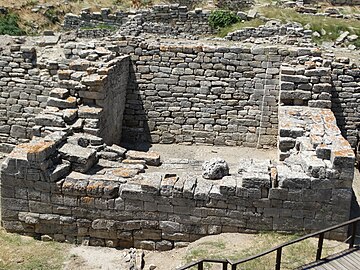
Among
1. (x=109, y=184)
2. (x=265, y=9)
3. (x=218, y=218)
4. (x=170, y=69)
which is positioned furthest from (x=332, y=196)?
(x=265, y=9)

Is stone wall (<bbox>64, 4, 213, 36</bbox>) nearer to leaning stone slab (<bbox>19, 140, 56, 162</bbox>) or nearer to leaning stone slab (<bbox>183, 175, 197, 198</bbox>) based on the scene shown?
leaning stone slab (<bbox>19, 140, 56, 162</bbox>)

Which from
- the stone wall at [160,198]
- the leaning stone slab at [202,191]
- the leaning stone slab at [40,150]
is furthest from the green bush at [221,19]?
the leaning stone slab at [202,191]

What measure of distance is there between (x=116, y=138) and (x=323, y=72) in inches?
222

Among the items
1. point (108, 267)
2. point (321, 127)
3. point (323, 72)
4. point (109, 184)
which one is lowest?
point (108, 267)

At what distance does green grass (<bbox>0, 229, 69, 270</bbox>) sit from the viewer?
31.1ft

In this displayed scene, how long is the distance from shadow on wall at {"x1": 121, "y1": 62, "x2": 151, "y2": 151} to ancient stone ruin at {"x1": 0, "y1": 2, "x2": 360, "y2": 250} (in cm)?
4

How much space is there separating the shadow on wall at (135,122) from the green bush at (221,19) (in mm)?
8049

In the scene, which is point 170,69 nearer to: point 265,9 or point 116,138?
point 116,138

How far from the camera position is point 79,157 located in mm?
10125

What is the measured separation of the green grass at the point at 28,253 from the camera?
9492 mm

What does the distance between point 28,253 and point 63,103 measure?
364 cm

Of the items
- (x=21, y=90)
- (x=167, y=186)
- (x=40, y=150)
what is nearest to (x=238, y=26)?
(x=21, y=90)

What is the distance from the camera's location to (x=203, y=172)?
33.4ft

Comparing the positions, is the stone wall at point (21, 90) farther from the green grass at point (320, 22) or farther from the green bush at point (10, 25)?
the green grass at point (320, 22)
